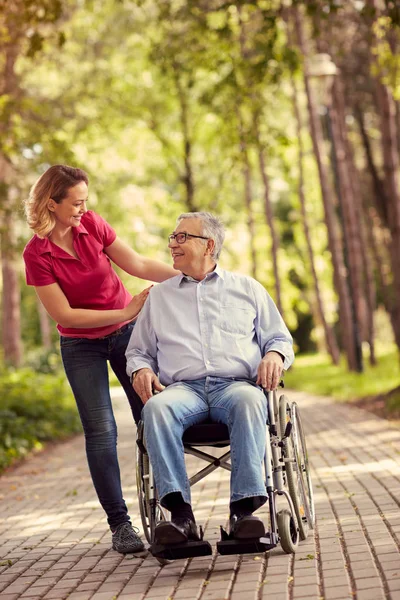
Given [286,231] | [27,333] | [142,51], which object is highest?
[142,51]

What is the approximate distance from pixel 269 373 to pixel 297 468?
1.88 feet

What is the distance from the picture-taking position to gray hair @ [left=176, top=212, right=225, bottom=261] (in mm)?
5281

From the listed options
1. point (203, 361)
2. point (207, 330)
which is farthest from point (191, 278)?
point (203, 361)

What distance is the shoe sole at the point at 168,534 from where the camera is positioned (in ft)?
15.1

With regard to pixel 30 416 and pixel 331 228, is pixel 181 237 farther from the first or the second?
pixel 331 228

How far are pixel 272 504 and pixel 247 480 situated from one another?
0.20 meters

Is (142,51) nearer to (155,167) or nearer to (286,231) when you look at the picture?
Answer: (155,167)

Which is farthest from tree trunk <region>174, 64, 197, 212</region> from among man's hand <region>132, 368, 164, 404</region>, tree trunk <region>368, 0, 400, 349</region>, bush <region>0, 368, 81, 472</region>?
man's hand <region>132, 368, 164, 404</region>

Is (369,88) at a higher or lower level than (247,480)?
higher

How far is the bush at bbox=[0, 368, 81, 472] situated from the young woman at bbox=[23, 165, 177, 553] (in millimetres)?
5432

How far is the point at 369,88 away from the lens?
88.0 ft

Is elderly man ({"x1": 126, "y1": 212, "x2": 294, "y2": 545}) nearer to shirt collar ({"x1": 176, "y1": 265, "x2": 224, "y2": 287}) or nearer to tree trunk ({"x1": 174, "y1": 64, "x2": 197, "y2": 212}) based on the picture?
shirt collar ({"x1": 176, "y1": 265, "x2": 224, "y2": 287})

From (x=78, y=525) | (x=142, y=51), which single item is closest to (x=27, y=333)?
(x=142, y=51)

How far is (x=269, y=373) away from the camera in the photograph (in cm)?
503
